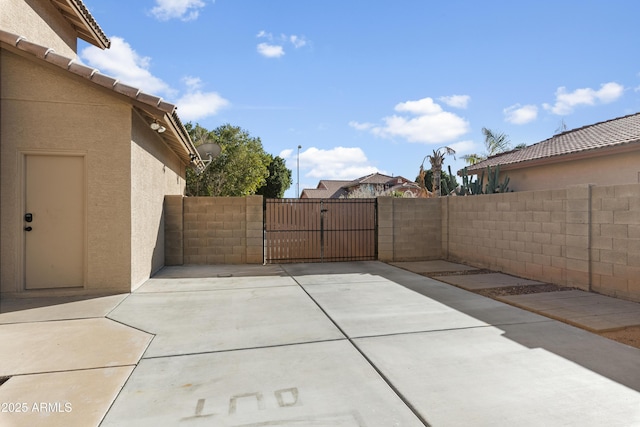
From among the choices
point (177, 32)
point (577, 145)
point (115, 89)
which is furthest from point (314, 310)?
point (577, 145)

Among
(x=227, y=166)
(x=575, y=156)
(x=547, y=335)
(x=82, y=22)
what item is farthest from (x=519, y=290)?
(x=227, y=166)

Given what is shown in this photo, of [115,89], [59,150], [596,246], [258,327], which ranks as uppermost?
[115,89]

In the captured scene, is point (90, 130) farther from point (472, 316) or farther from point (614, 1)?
point (614, 1)

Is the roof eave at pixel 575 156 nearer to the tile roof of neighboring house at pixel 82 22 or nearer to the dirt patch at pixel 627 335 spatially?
the dirt patch at pixel 627 335

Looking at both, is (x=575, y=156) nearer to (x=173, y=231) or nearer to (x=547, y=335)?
(x=547, y=335)

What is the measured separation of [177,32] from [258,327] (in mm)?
8762

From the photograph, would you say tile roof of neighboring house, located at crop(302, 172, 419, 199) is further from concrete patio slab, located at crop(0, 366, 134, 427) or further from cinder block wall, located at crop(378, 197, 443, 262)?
concrete patio slab, located at crop(0, 366, 134, 427)

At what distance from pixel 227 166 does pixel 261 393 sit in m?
22.5

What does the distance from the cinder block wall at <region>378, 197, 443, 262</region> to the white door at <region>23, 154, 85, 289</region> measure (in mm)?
7847

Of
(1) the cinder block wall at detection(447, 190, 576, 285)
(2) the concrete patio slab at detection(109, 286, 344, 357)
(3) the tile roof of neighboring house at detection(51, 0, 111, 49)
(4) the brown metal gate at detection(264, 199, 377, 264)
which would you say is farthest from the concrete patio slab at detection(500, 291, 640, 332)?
(3) the tile roof of neighboring house at detection(51, 0, 111, 49)

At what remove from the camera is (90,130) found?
20.7ft

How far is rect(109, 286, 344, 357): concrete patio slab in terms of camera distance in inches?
159

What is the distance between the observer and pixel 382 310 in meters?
5.38

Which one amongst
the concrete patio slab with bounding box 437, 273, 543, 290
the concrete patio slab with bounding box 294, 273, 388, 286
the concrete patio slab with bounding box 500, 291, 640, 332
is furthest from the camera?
the concrete patio slab with bounding box 294, 273, 388, 286
